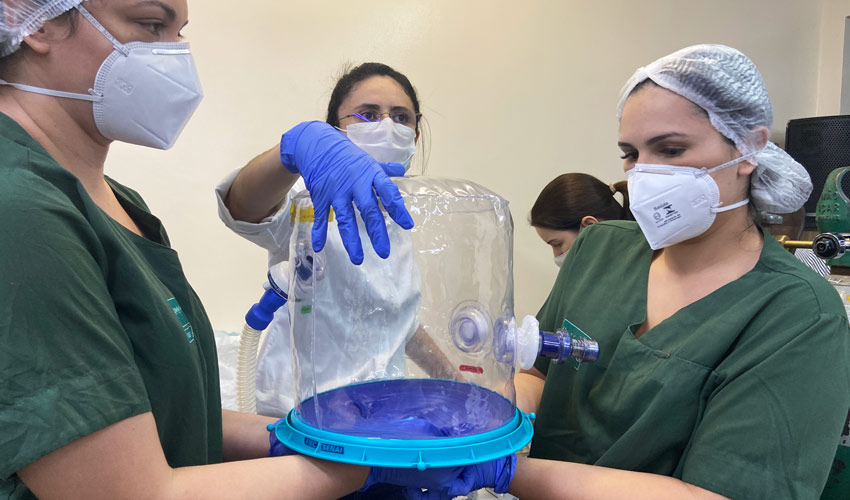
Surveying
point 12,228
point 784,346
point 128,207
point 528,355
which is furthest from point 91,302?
point 784,346

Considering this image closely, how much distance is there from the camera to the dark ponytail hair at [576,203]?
2.34m

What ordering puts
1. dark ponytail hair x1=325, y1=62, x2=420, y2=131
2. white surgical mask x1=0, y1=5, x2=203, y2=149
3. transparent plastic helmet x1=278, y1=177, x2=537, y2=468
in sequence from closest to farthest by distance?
white surgical mask x1=0, y1=5, x2=203, y2=149 < transparent plastic helmet x1=278, y1=177, x2=537, y2=468 < dark ponytail hair x1=325, y1=62, x2=420, y2=131

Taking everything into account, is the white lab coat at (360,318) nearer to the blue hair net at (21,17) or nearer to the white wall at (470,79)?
the blue hair net at (21,17)

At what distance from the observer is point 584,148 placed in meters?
2.88

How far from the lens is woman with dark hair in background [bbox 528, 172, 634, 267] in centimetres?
234

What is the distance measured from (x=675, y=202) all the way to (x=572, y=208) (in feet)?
4.35

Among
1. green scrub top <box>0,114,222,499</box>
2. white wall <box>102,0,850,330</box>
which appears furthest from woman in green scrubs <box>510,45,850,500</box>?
white wall <box>102,0,850,330</box>

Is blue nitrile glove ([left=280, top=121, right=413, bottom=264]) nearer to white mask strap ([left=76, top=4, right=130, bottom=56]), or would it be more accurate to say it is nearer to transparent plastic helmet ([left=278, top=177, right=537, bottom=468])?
transparent plastic helmet ([left=278, top=177, right=537, bottom=468])

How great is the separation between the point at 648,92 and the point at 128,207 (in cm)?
99

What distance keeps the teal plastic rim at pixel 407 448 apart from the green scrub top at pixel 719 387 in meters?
0.35

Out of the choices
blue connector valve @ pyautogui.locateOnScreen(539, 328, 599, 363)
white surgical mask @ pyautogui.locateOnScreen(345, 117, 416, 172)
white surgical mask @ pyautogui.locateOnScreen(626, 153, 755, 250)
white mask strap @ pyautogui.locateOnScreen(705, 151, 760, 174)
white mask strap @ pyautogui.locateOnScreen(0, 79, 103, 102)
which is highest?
white mask strap @ pyautogui.locateOnScreen(0, 79, 103, 102)

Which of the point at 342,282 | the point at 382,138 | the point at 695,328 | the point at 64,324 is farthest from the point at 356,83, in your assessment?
the point at 64,324

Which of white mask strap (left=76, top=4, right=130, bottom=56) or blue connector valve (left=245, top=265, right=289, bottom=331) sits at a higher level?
white mask strap (left=76, top=4, right=130, bottom=56)

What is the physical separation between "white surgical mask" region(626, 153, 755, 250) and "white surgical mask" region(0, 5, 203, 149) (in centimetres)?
86
